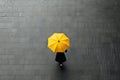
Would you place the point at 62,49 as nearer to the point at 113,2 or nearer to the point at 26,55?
the point at 26,55

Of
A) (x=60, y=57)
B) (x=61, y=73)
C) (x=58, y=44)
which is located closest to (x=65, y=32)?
(x=60, y=57)

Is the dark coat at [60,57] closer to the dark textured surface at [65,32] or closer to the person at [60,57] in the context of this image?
the person at [60,57]

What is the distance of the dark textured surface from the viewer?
11.7 metres

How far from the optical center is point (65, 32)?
12.7 metres

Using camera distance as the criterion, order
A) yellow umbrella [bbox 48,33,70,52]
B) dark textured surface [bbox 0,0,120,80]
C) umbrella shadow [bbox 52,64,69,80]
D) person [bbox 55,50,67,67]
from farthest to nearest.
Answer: dark textured surface [bbox 0,0,120,80] → umbrella shadow [bbox 52,64,69,80] → person [bbox 55,50,67,67] → yellow umbrella [bbox 48,33,70,52]

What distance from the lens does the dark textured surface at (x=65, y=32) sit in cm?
1166

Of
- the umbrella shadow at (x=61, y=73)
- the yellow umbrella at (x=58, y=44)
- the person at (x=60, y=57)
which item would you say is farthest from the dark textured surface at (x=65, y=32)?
the yellow umbrella at (x=58, y=44)

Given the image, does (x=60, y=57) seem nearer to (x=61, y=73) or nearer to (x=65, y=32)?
(x=61, y=73)

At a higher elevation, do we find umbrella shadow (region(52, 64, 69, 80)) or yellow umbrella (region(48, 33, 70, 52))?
yellow umbrella (region(48, 33, 70, 52))

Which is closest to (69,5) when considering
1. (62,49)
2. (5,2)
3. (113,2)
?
(113,2)

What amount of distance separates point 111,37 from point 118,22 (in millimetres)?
817

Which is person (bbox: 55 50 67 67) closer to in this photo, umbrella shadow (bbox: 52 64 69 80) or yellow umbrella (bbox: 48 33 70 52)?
umbrella shadow (bbox: 52 64 69 80)

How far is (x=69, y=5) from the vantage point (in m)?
13.5

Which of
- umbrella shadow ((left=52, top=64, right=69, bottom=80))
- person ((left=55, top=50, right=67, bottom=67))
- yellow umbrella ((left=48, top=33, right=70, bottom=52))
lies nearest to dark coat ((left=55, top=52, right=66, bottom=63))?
person ((left=55, top=50, right=67, bottom=67))
